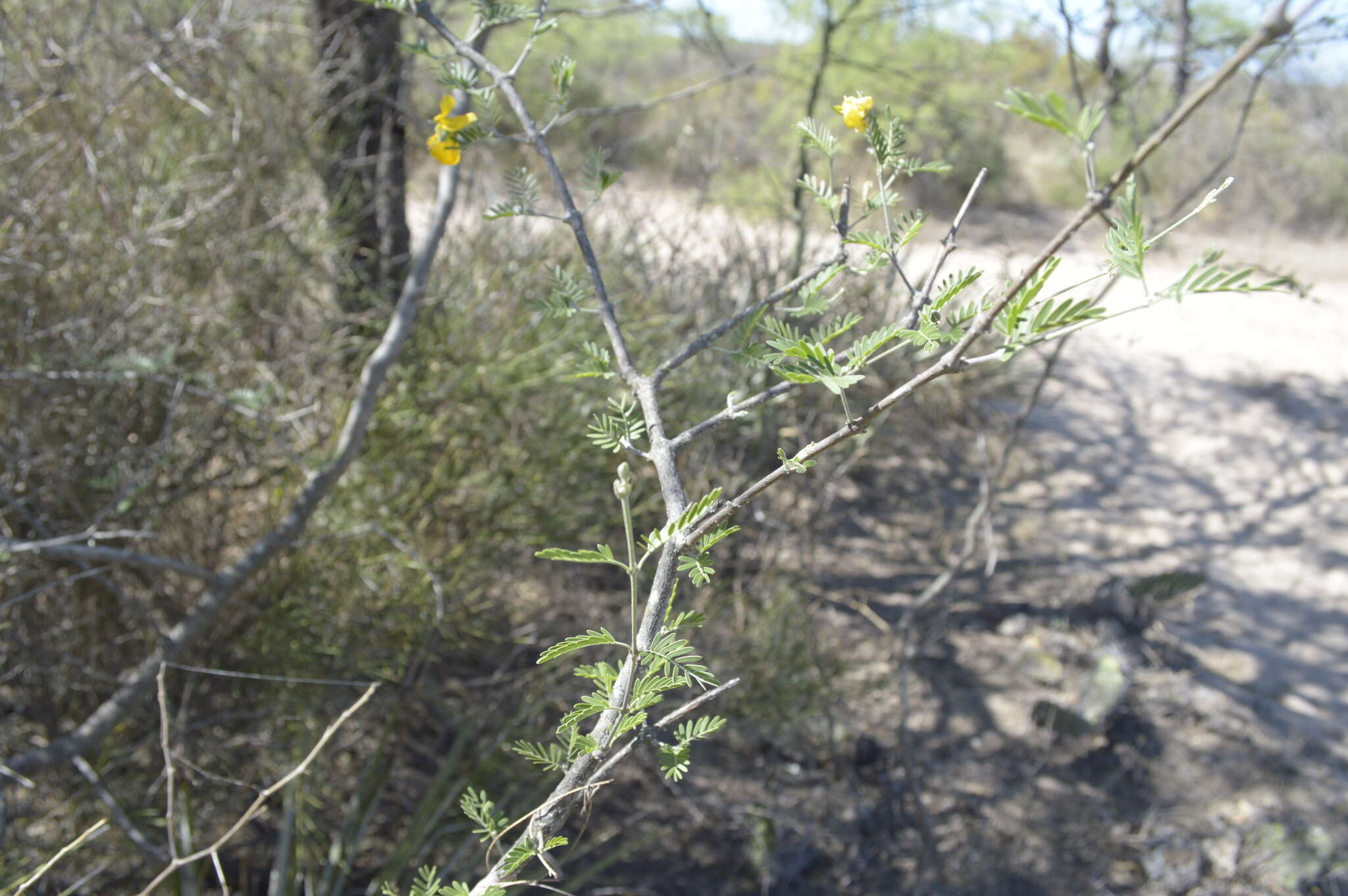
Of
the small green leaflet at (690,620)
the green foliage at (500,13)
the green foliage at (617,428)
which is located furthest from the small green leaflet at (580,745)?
the green foliage at (500,13)

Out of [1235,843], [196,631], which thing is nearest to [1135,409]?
[1235,843]

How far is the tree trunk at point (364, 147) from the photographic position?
2893mm

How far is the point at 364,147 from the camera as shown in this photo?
121 inches

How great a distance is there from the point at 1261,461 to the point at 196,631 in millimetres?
4733

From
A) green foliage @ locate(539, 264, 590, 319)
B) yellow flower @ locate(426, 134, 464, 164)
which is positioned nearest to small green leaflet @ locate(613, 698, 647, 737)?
green foliage @ locate(539, 264, 590, 319)

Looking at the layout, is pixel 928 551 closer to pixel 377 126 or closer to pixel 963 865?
pixel 963 865

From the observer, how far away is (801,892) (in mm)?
2691

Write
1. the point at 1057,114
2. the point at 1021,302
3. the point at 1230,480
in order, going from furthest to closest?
1. the point at 1230,480
2. the point at 1021,302
3. the point at 1057,114

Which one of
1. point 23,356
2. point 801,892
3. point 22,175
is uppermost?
point 22,175

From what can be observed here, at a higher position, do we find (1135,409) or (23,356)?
(23,356)

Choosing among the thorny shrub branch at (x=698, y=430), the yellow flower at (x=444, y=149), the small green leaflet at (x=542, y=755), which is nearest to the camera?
the thorny shrub branch at (x=698, y=430)

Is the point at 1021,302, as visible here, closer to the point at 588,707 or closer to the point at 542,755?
the point at 588,707

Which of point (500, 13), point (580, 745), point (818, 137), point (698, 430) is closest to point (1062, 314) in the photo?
point (698, 430)

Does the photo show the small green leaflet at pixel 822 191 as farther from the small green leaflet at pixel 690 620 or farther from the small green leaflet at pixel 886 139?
the small green leaflet at pixel 690 620
